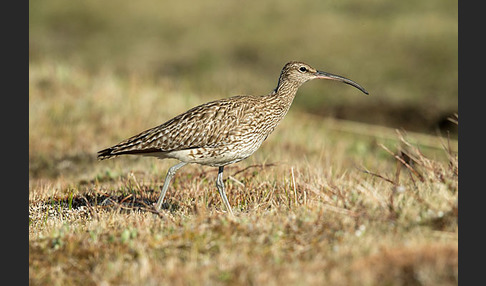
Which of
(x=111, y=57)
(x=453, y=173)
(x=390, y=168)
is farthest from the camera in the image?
(x=111, y=57)

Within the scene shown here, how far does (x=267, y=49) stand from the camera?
24.7m

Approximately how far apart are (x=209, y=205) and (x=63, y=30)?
2221cm

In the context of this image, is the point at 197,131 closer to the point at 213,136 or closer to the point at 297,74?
the point at 213,136

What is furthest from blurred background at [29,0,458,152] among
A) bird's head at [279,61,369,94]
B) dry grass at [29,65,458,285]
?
dry grass at [29,65,458,285]

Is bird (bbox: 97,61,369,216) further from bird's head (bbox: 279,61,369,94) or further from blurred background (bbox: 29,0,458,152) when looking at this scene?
blurred background (bbox: 29,0,458,152)

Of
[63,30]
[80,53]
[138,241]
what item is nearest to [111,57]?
[80,53]

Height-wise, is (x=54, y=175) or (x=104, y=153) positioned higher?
(x=104, y=153)

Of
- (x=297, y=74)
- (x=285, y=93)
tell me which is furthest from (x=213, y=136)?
(x=297, y=74)

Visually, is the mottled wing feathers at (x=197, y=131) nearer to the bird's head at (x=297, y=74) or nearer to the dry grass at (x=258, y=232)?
the dry grass at (x=258, y=232)

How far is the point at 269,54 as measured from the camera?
24.3m

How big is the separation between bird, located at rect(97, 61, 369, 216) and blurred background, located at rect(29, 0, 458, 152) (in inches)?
283

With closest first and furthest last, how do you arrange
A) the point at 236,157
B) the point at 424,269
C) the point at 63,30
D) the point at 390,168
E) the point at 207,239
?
the point at 424,269, the point at 207,239, the point at 236,157, the point at 390,168, the point at 63,30

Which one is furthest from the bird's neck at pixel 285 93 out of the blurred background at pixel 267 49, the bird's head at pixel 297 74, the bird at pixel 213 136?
the blurred background at pixel 267 49

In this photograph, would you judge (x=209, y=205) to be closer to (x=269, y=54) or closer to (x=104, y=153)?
(x=104, y=153)
